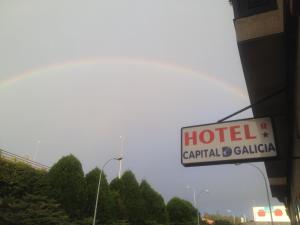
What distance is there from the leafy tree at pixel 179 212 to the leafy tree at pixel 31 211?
2747cm

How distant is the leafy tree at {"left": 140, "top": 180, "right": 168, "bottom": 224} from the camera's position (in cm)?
4284

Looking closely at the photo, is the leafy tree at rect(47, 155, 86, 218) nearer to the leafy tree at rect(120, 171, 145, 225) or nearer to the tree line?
the tree line

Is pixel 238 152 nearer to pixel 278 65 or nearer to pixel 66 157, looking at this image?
pixel 278 65

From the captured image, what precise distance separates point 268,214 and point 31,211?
81565mm

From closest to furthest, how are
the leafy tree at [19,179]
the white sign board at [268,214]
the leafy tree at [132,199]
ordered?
the leafy tree at [19,179] → the leafy tree at [132,199] → the white sign board at [268,214]

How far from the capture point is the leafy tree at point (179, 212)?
51000 millimetres

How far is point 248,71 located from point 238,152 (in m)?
1.38

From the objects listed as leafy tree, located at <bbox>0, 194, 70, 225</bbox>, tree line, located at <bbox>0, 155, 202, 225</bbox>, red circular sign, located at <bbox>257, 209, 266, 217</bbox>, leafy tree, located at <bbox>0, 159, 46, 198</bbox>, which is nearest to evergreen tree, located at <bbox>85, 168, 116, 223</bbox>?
tree line, located at <bbox>0, 155, 202, 225</bbox>

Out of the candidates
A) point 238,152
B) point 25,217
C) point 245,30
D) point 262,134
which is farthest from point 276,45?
point 25,217

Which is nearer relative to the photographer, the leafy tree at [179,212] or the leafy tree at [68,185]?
the leafy tree at [68,185]

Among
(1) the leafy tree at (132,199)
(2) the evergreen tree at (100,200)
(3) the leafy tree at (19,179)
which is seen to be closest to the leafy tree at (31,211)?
(3) the leafy tree at (19,179)

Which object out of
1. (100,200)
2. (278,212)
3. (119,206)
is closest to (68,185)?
(100,200)

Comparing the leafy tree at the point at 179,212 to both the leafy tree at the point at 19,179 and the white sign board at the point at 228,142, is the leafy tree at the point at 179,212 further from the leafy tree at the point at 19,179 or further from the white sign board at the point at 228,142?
the white sign board at the point at 228,142

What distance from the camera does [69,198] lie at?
1177 inches
